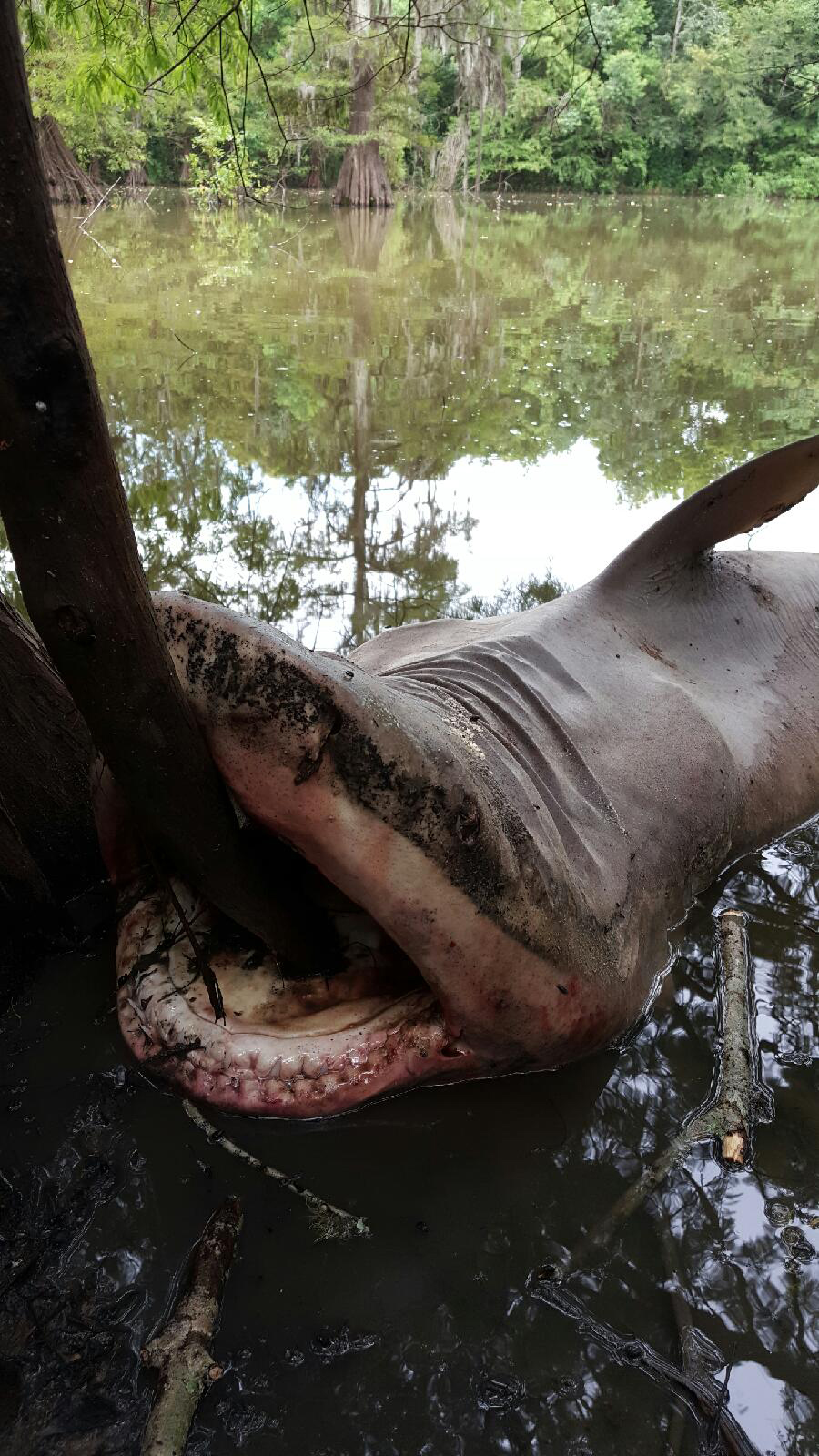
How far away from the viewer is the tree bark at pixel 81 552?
1.16 m

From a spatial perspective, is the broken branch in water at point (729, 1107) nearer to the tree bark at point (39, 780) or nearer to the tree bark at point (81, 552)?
the tree bark at point (81, 552)

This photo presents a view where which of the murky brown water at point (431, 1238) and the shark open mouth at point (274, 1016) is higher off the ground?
the shark open mouth at point (274, 1016)

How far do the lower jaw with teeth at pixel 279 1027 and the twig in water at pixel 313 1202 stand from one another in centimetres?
15

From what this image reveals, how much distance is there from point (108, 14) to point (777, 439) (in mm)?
5133

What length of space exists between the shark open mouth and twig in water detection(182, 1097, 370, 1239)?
16 centimetres

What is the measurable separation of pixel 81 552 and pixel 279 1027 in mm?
1022

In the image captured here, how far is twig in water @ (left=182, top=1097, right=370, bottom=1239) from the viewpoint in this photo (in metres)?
1.91

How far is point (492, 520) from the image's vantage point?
19.2 feet

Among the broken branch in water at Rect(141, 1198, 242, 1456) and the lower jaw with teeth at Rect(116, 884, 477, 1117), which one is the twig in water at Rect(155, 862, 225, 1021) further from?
the broken branch in water at Rect(141, 1198, 242, 1456)

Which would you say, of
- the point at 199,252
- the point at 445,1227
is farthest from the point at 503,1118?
the point at 199,252

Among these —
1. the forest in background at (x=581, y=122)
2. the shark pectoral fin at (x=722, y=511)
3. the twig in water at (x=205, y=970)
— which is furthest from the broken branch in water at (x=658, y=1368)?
the forest in background at (x=581, y=122)

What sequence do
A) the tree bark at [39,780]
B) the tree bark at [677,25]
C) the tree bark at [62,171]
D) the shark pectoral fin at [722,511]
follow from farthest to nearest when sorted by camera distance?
the tree bark at [677,25] < the tree bark at [62,171] < the shark pectoral fin at [722,511] < the tree bark at [39,780]

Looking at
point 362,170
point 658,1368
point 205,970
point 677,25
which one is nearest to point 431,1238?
point 658,1368

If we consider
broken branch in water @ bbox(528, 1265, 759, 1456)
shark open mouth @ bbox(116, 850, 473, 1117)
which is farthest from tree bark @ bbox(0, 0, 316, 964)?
broken branch in water @ bbox(528, 1265, 759, 1456)
